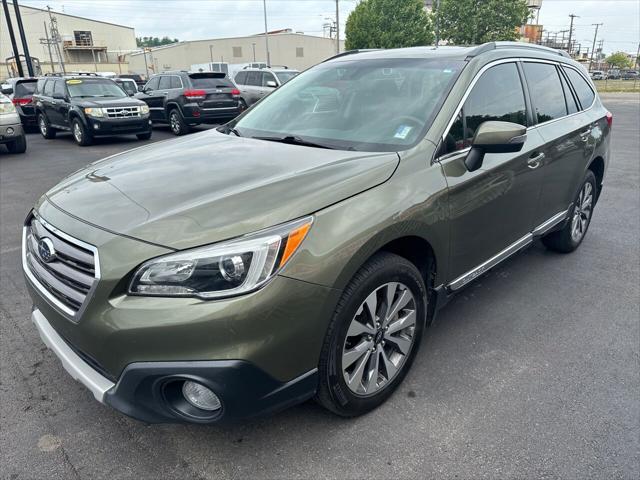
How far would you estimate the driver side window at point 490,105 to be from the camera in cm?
276

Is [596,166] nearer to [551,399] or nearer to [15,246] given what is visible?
[551,399]

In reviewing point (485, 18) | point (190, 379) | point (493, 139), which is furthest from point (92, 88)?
point (485, 18)

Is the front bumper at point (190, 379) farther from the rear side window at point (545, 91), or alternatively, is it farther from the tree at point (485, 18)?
the tree at point (485, 18)

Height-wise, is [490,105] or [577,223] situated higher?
[490,105]

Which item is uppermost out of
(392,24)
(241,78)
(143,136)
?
(392,24)

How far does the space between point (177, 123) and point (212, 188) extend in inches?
479

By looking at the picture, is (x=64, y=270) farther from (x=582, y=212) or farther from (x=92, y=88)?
(x=92, y=88)

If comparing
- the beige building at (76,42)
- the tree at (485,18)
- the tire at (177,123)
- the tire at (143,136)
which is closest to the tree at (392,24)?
the tree at (485,18)

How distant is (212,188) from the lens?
2232mm

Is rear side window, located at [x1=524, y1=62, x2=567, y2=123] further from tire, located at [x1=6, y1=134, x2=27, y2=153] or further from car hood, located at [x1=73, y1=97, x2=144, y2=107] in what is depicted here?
tire, located at [x1=6, y1=134, x2=27, y2=153]

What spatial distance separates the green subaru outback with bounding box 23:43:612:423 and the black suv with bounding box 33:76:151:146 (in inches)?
361

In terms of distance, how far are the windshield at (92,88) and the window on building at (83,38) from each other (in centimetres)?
7534

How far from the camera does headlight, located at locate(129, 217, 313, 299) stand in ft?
6.00

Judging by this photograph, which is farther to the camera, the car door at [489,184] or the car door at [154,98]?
the car door at [154,98]
